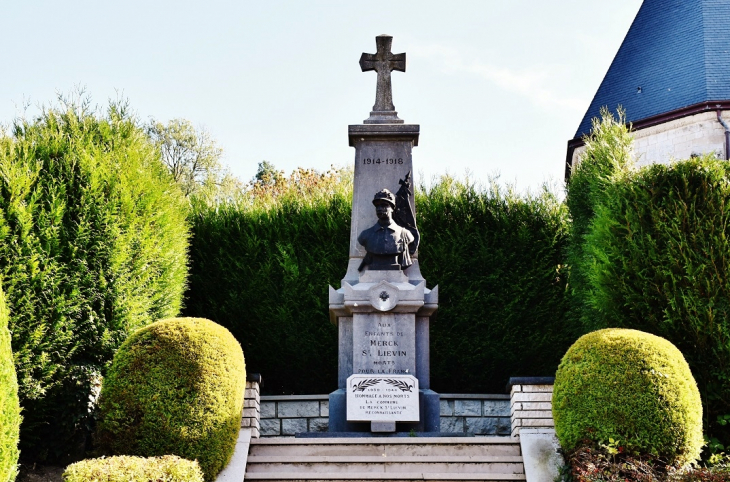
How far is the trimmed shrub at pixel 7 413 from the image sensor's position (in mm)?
6336

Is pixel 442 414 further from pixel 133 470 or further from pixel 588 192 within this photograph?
pixel 133 470

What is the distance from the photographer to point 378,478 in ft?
25.9

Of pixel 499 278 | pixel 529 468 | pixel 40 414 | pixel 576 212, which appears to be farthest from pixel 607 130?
pixel 40 414

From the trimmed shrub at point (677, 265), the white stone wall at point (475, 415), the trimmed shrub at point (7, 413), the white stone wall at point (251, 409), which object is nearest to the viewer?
the trimmed shrub at point (7, 413)

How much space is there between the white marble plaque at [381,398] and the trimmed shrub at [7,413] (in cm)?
363

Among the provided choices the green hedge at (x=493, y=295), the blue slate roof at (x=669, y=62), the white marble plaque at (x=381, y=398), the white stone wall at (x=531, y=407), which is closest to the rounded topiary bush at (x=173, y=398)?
the white marble plaque at (x=381, y=398)

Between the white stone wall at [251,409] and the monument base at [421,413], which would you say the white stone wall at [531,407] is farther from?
the white stone wall at [251,409]

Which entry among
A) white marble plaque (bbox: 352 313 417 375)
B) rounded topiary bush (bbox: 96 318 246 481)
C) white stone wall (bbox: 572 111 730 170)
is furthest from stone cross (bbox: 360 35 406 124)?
white stone wall (bbox: 572 111 730 170)

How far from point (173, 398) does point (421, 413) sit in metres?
3.23

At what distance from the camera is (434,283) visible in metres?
11.7

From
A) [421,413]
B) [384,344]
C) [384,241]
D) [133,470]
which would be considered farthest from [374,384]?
[133,470]

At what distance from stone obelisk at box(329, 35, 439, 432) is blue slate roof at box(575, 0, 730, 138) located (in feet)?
35.0

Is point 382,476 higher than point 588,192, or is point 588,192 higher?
point 588,192

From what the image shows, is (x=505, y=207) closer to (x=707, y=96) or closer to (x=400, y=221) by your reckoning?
(x=400, y=221)
